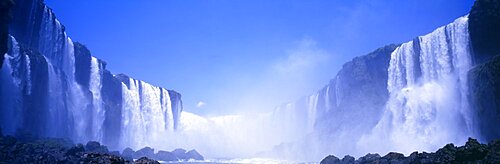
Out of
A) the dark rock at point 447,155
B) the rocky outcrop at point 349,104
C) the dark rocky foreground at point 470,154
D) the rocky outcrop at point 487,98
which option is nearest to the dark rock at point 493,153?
the dark rocky foreground at point 470,154

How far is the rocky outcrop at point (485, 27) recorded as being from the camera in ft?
126

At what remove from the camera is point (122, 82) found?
84125mm

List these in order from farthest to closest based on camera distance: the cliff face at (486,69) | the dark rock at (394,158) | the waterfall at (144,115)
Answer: the waterfall at (144,115)
the cliff face at (486,69)
the dark rock at (394,158)

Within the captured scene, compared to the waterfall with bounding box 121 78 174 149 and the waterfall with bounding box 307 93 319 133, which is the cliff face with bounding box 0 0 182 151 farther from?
the waterfall with bounding box 307 93 319 133

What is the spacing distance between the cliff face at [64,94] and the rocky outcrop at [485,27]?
48195 millimetres

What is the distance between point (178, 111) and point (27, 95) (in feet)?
209

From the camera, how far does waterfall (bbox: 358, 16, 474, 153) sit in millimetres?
51000

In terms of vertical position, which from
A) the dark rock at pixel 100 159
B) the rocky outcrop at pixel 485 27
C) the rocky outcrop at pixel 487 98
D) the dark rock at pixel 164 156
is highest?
the rocky outcrop at pixel 485 27

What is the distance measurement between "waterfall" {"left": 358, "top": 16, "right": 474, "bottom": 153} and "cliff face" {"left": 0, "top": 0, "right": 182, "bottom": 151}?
5278cm

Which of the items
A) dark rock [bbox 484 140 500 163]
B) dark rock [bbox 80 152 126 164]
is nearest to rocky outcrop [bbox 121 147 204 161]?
dark rock [bbox 80 152 126 164]

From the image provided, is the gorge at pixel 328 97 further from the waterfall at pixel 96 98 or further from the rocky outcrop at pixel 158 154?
the rocky outcrop at pixel 158 154

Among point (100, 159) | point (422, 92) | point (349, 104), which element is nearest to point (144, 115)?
point (349, 104)

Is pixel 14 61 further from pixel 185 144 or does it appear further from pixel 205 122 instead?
pixel 205 122

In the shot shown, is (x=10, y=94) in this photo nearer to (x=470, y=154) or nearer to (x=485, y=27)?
(x=470, y=154)
